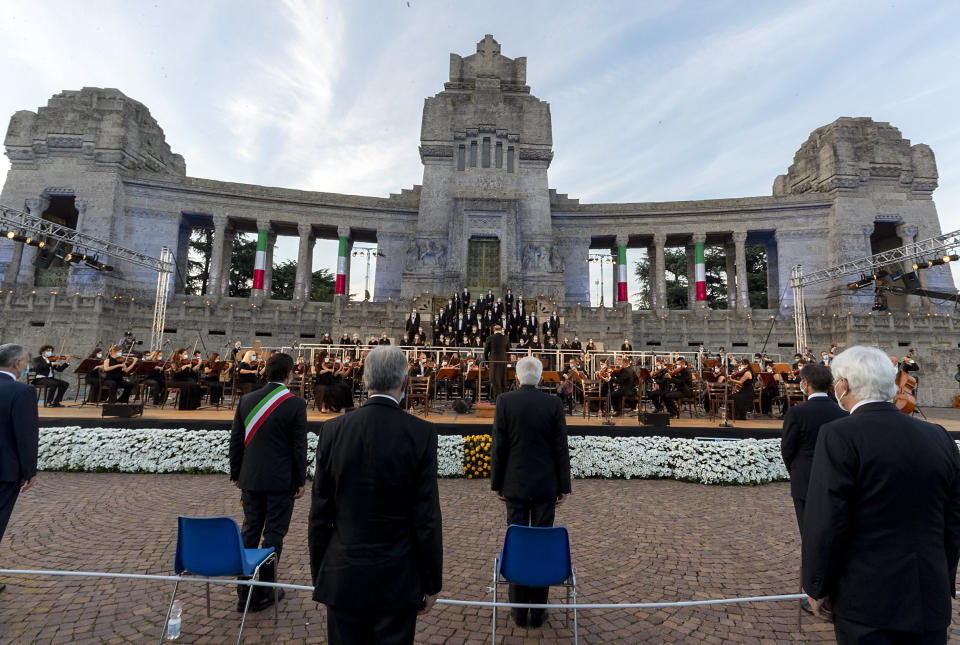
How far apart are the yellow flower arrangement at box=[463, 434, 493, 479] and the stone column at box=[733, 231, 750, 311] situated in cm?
3133

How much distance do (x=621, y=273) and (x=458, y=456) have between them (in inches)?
Result: 1197

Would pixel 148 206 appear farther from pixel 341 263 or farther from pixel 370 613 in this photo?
pixel 370 613

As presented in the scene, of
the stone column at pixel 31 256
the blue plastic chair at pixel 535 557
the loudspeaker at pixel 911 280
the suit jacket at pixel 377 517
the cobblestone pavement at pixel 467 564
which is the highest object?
the stone column at pixel 31 256

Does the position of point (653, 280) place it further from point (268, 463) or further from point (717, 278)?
point (268, 463)

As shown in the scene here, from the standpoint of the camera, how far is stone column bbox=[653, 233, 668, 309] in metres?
34.6

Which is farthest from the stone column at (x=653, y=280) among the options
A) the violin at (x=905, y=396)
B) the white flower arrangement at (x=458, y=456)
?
the white flower arrangement at (x=458, y=456)

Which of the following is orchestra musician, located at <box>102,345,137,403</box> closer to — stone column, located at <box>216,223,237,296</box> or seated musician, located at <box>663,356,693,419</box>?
seated musician, located at <box>663,356,693,419</box>

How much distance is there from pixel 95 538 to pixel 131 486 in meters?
2.84

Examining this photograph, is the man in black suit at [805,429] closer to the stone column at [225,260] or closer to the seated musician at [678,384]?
the seated musician at [678,384]

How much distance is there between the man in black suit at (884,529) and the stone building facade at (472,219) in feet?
76.5

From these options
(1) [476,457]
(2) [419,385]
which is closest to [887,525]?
(1) [476,457]

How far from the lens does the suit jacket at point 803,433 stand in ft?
12.9

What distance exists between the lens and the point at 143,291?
31531 millimetres

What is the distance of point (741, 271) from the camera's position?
34.9 m
